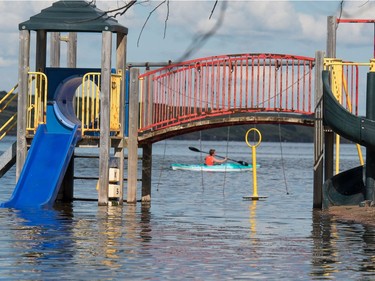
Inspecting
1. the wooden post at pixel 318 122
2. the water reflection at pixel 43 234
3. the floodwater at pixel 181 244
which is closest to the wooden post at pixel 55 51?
the floodwater at pixel 181 244

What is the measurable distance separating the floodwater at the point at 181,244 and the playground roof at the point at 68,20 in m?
3.79

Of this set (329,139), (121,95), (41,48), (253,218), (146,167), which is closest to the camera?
(253,218)

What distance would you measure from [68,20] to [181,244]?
352 inches

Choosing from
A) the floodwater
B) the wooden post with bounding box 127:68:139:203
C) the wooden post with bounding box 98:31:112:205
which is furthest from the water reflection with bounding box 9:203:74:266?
the wooden post with bounding box 127:68:139:203

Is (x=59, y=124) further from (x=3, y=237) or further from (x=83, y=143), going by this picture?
(x=3, y=237)

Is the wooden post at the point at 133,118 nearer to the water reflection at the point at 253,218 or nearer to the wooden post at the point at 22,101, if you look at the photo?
the wooden post at the point at 22,101

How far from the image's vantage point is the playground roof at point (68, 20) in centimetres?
2467

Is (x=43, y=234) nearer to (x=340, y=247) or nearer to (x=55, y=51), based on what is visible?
(x=340, y=247)

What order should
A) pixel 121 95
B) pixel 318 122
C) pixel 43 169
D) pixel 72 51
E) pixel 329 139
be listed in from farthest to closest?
pixel 72 51
pixel 121 95
pixel 329 139
pixel 318 122
pixel 43 169

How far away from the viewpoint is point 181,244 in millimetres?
17219

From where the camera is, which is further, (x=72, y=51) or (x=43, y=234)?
(x=72, y=51)

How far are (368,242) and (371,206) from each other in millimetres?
5767

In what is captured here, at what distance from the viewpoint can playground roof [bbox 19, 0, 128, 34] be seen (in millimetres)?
24672

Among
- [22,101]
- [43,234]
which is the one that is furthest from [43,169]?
[43,234]
